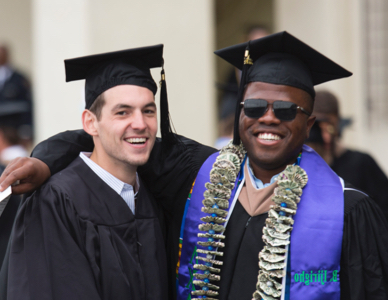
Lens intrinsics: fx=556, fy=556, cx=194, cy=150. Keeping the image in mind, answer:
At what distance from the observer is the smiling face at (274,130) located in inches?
119

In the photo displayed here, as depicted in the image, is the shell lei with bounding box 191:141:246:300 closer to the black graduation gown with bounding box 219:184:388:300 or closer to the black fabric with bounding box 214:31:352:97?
the black graduation gown with bounding box 219:184:388:300

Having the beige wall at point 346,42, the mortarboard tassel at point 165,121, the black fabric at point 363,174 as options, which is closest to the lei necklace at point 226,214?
the mortarboard tassel at point 165,121

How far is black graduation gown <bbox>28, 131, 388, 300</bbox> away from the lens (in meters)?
2.85

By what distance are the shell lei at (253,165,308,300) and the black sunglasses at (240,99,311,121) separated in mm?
302

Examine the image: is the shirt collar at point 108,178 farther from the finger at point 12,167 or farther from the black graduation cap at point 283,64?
the black graduation cap at point 283,64

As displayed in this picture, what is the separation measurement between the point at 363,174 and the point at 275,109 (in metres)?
2.15

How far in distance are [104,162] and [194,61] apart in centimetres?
312

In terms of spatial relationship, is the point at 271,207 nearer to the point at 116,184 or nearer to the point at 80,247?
the point at 116,184

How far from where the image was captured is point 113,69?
3137mm

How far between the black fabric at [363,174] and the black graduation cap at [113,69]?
228 cm

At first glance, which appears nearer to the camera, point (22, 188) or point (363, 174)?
point (22, 188)

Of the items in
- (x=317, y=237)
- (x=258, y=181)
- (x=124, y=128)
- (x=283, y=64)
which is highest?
(x=283, y=64)

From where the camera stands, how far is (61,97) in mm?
5828

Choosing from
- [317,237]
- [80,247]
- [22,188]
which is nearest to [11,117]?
[22,188]
